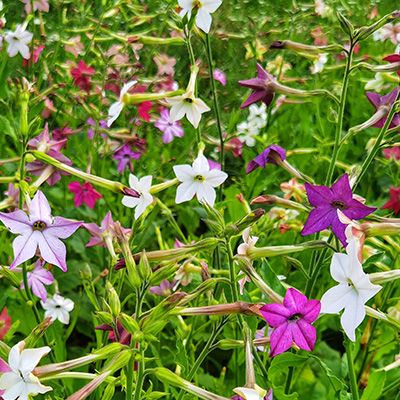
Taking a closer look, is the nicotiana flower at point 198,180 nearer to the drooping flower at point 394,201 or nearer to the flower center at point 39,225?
the flower center at point 39,225

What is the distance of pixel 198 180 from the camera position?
110 centimetres

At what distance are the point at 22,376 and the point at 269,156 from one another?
0.62m

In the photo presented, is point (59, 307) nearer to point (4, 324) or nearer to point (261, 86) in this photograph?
point (4, 324)

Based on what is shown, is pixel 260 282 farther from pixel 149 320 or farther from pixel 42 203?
pixel 42 203

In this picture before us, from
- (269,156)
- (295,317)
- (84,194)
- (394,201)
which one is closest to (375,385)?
(295,317)

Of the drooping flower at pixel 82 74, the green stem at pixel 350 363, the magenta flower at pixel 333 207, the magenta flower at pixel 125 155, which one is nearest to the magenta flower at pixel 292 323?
the magenta flower at pixel 333 207

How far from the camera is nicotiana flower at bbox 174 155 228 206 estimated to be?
1.08 m

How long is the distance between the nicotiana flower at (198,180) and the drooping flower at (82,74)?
38.1 inches

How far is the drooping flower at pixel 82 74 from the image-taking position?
1.91 meters

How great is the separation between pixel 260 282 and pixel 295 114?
206 centimetres

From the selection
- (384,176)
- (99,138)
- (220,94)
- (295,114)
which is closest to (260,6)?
(220,94)

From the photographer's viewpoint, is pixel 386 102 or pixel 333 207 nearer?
pixel 333 207

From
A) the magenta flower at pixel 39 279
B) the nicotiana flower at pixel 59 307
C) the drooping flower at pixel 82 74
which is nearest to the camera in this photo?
the magenta flower at pixel 39 279

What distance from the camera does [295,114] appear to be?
2.77m
